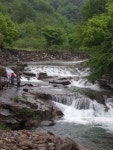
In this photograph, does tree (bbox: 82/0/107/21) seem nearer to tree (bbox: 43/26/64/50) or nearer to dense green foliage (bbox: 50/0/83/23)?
tree (bbox: 43/26/64/50)

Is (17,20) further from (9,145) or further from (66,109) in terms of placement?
(9,145)

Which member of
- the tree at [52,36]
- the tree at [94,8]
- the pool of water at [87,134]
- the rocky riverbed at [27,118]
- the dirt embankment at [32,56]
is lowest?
the pool of water at [87,134]

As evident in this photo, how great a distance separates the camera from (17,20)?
109 m

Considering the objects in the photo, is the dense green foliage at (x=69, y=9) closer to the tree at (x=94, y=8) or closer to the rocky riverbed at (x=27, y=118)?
the tree at (x=94, y=8)

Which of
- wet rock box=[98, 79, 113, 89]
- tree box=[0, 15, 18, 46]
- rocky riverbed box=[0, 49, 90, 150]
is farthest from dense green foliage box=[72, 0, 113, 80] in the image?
tree box=[0, 15, 18, 46]

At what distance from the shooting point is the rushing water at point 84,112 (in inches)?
1003

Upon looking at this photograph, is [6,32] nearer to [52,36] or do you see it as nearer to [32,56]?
[32,56]

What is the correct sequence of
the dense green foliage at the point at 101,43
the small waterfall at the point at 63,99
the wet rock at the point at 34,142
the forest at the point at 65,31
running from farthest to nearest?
the forest at the point at 65,31, the dense green foliage at the point at 101,43, the small waterfall at the point at 63,99, the wet rock at the point at 34,142

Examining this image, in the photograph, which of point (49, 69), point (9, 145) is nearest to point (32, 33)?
point (49, 69)

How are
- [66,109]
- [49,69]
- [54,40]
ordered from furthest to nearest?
[54,40] < [49,69] < [66,109]

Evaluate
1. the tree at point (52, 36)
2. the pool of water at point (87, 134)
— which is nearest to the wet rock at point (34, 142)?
the pool of water at point (87, 134)

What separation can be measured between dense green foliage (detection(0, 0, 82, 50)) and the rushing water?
26.2m

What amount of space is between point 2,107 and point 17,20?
82.5m

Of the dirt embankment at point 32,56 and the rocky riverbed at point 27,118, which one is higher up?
the dirt embankment at point 32,56
